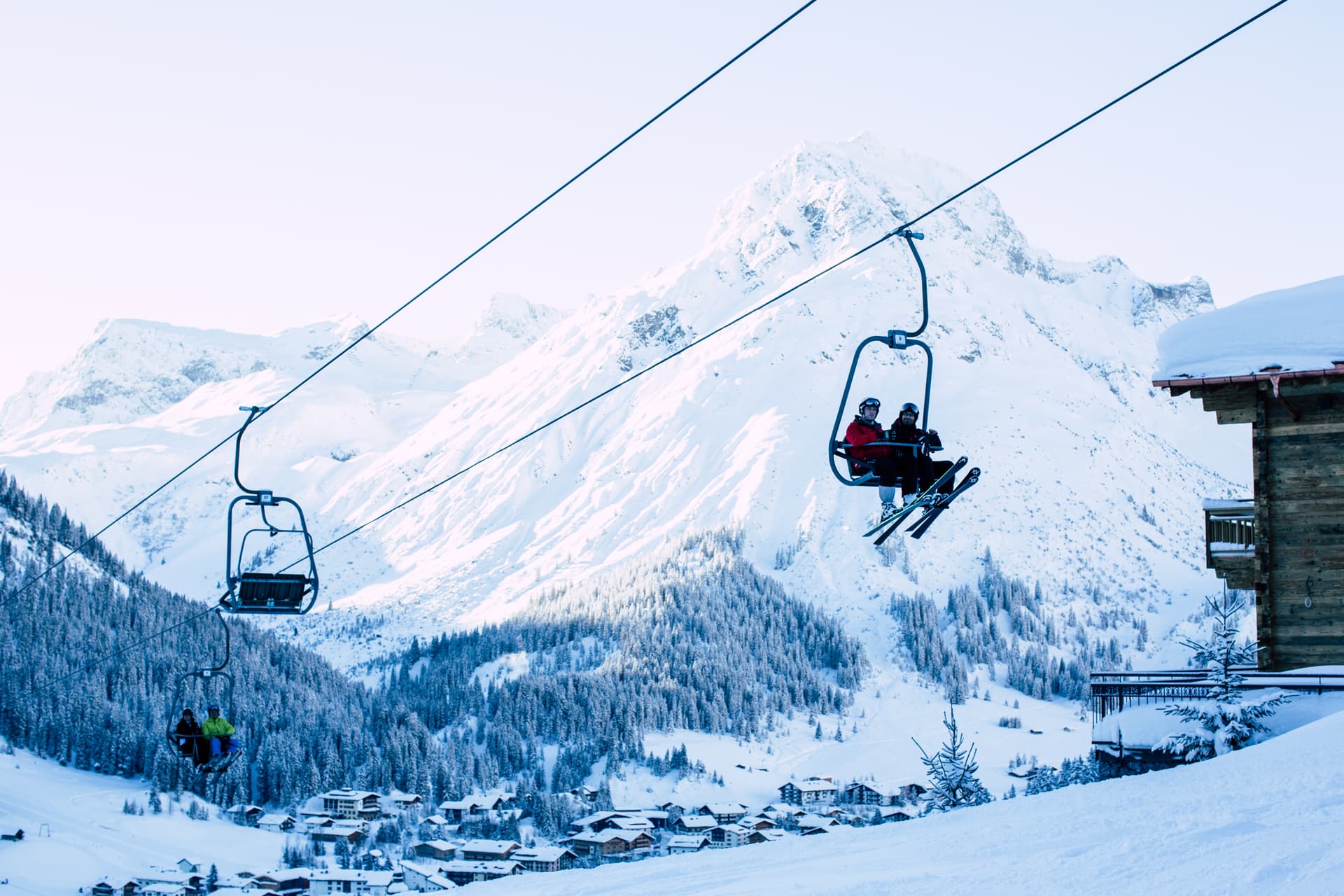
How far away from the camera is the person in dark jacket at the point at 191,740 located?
1092 inches

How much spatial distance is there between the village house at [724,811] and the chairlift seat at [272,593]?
344ft

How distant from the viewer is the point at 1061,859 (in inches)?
492

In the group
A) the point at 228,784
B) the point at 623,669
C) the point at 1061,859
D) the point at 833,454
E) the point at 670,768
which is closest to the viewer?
the point at 1061,859

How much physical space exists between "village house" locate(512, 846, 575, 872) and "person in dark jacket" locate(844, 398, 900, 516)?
8730 cm

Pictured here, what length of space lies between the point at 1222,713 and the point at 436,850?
10075 cm

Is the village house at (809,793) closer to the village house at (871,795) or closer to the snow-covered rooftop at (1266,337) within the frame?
the village house at (871,795)

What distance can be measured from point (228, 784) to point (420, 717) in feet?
106

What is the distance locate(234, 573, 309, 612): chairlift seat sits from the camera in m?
20.3

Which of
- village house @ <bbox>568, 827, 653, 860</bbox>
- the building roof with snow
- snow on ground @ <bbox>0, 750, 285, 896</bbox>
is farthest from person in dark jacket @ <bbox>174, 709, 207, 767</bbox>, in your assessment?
snow on ground @ <bbox>0, 750, 285, 896</bbox>

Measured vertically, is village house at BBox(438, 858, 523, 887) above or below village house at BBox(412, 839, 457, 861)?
above

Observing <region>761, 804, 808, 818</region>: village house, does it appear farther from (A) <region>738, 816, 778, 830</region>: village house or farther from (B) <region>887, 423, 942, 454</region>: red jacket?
(B) <region>887, 423, 942, 454</region>: red jacket

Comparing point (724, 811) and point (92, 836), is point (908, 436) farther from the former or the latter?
point (724, 811)

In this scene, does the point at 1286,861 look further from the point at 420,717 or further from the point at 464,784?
the point at 420,717

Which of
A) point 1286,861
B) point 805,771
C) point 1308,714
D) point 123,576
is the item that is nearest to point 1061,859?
point 1286,861
